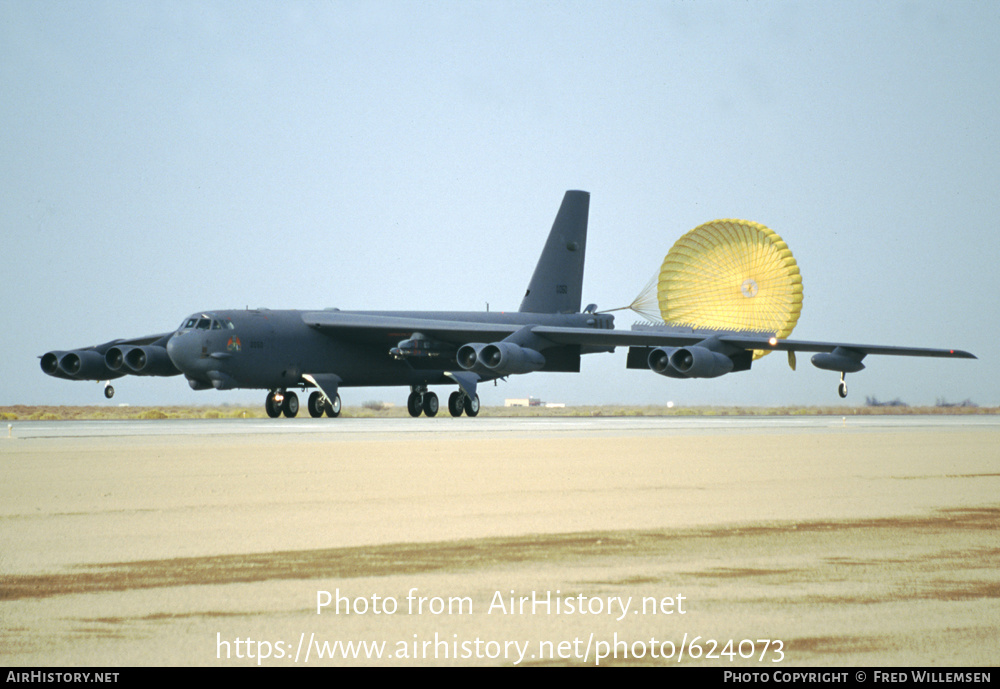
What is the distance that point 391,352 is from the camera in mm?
35531

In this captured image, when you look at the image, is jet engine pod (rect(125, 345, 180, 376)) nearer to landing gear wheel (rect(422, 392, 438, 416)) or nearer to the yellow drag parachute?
landing gear wheel (rect(422, 392, 438, 416))

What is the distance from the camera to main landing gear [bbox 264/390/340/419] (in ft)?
115

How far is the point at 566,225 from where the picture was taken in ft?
144

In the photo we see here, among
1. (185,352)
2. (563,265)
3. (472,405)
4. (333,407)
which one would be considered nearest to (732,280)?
(563,265)

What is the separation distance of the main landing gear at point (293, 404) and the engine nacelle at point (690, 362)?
34.9 feet

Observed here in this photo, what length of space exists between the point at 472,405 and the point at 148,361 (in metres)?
11.3

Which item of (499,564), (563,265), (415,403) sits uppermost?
(563,265)

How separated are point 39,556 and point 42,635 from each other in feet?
8.07

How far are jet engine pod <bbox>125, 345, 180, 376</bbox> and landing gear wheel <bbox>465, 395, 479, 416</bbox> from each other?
10215mm

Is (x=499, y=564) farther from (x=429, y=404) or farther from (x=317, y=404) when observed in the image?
(x=429, y=404)

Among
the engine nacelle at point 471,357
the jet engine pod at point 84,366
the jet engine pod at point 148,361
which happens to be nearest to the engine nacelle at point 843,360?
the engine nacelle at point 471,357

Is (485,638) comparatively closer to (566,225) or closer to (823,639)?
(823,639)
